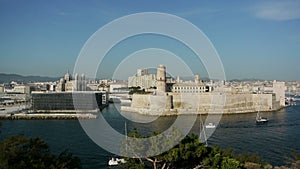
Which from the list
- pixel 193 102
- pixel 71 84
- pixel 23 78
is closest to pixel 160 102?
pixel 193 102

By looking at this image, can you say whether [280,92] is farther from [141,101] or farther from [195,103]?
[141,101]

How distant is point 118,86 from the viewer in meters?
36.2

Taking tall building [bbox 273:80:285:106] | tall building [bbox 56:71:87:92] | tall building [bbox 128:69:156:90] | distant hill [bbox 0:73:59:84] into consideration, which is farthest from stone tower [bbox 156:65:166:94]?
distant hill [bbox 0:73:59:84]

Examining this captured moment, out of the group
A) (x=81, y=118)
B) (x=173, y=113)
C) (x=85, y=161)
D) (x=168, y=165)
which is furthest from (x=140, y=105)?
(x=168, y=165)

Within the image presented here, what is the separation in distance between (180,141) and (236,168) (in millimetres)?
752

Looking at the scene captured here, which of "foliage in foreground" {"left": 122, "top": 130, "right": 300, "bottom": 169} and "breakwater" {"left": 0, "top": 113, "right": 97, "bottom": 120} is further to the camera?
"breakwater" {"left": 0, "top": 113, "right": 97, "bottom": 120}

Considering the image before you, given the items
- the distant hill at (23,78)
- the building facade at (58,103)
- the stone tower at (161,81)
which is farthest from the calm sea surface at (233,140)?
the distant hill at (23,78)

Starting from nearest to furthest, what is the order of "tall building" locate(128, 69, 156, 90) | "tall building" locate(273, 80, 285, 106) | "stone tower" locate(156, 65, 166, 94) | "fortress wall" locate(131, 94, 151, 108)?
"fortress wall" locate(131, 94, 151, 108) < "stone tower" locate(156, 65, 166, 94) < "tall building" locate(273, 80, 285, 106) < "tall building" locate(128, 69, 156, 90)

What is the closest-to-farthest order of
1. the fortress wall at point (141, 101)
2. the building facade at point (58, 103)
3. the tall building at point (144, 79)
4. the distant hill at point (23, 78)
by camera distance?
the fortress wall at point (141, 101) < the building facade at point (58, 103) < the tall building at point (144, 79) < the distant hill at point (23, 78)

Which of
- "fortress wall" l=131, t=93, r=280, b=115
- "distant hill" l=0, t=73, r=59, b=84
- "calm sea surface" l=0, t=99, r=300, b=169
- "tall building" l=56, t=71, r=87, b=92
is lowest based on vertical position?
"calm sea surface" l=0, t=99, r=300, b=169

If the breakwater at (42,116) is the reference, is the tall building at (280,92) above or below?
above

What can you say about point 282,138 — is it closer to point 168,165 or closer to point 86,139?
point 86,139

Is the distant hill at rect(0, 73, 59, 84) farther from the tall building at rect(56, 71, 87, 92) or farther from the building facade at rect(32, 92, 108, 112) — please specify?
the building facade at rect(32, 92, 108, 112)

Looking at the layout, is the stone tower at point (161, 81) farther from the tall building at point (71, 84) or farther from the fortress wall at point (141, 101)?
the tall building at point (71, 84)
